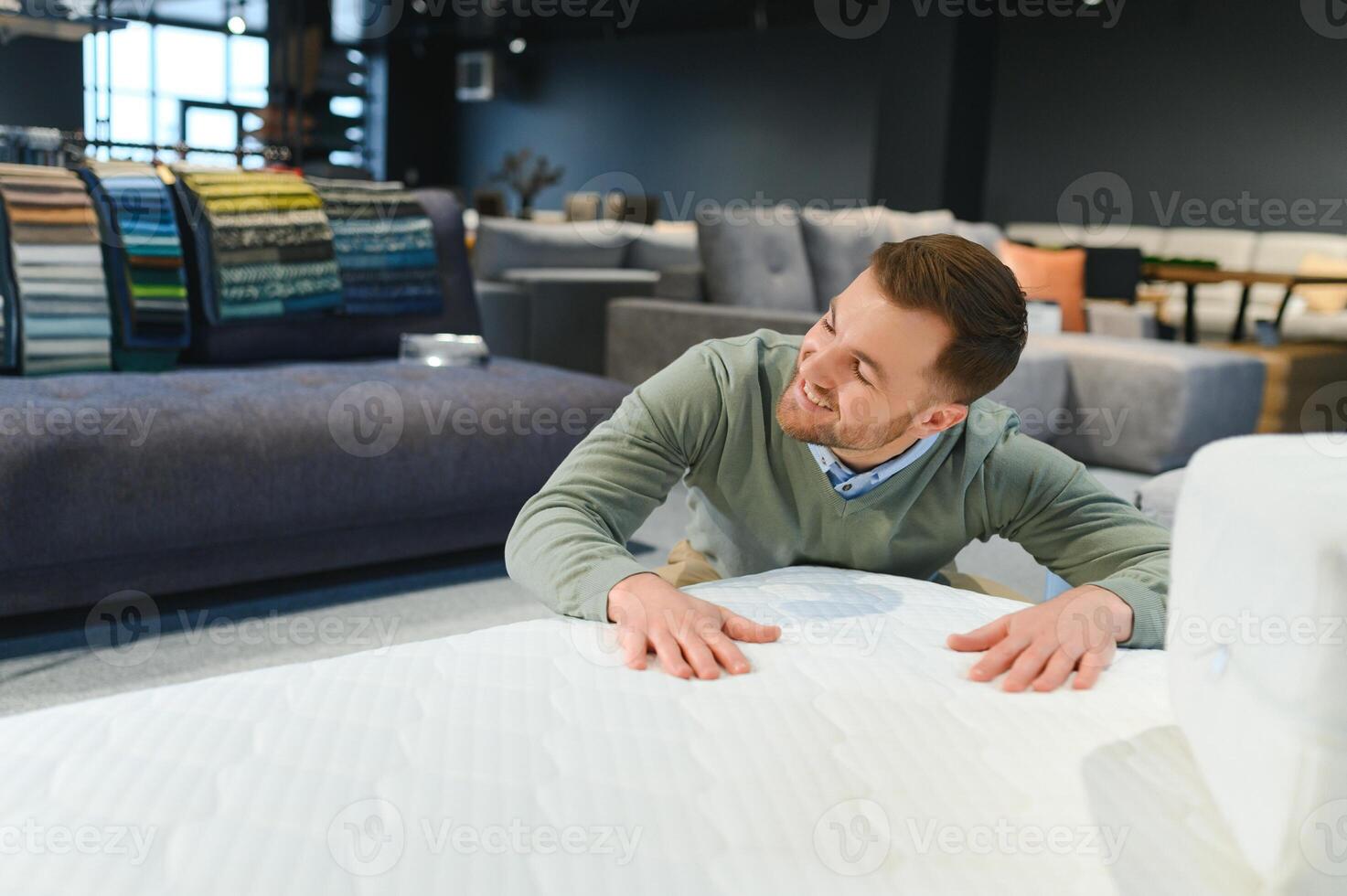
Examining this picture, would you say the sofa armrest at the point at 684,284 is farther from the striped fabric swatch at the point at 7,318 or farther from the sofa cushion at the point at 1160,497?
the sofa cushion at the point at 1160,497

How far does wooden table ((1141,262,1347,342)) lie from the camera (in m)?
5.42

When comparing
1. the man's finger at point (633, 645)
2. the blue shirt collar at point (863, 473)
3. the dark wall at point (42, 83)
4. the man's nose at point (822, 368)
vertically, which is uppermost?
the dark wall at point (42, 83)

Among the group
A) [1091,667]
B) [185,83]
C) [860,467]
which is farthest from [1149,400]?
[185,83]

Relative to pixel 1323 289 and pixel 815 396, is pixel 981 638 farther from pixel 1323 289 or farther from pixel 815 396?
pixel 1323 289

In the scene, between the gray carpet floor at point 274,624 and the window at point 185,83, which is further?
the window at point 185,83

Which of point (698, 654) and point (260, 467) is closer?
point (698, 654)

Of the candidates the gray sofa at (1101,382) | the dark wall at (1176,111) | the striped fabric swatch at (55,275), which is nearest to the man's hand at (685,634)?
the striped fabric swatch at (55,275)

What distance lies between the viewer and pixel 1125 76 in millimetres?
9125

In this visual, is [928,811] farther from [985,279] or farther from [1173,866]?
[985,279]

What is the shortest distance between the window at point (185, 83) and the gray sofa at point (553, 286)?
819 centimetres

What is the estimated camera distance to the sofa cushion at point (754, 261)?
461 cm

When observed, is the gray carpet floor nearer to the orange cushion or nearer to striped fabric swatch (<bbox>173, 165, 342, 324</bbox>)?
striped fabric swatch (<bbox>173, 165, 342, 324</bbox>)

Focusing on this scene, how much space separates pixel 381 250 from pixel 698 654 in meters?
2.76

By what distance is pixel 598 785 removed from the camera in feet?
1.89
